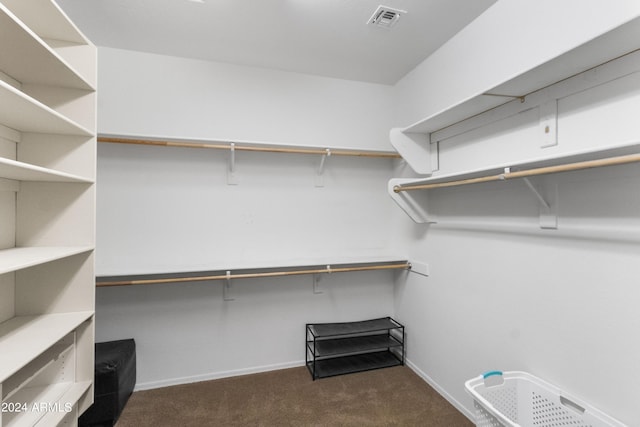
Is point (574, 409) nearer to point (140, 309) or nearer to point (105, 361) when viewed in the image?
point (105, 361)

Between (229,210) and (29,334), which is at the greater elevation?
(229,210)

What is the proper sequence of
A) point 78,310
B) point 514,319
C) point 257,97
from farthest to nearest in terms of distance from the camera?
point 257,97 < point 514,319 < point 78,310

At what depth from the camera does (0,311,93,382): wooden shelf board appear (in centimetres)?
104

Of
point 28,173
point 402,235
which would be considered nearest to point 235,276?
point 28,173

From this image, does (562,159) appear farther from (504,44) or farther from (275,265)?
(275,265)

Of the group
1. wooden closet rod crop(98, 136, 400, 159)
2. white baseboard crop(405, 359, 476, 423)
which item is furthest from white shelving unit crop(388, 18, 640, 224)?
white baseboard crop(405, 359, 476, 423)

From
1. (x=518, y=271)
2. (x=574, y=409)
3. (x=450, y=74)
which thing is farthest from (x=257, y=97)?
(x=574, y=409)

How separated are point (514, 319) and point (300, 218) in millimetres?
1673

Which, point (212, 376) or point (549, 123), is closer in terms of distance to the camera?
point (549, 123)

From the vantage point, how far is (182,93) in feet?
7.59

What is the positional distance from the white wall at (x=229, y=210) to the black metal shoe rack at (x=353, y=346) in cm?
13

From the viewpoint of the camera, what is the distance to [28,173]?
1.22m

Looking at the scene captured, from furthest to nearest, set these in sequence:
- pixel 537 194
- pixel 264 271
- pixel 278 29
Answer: pixel 264 271 < pixel 278 29 < pixel 537 194

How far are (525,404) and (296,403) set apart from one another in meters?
1.39
